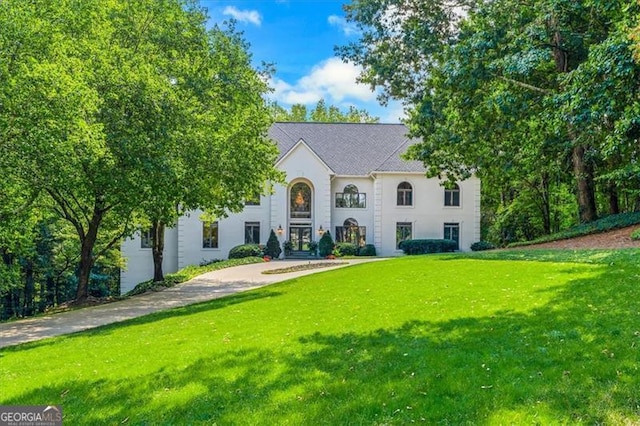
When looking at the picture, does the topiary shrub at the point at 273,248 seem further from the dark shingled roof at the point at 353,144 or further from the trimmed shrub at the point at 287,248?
the dark shingled roof at the point at 353,144

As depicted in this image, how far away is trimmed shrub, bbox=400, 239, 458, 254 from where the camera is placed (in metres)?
31.8

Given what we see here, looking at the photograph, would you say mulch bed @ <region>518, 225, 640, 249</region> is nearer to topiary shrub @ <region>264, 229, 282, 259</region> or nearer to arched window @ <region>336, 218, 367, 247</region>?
arched window @ <region>336, 218, 367, 247</region>

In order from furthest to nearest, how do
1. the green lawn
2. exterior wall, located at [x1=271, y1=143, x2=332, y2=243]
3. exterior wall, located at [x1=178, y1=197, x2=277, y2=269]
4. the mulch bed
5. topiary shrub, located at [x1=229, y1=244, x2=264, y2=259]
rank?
exterior wall, located at [x1=271, y1=143, x2=332, y2=243]
exterior wall, located at [x1=178, y1=197, x2=277, y2=269]
topiary shrub, located at [x1=229, y1=244, x2=264, y2=259]
the mulch bed
the green lawn

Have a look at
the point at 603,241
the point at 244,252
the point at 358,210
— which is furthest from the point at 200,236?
the point at 603,241

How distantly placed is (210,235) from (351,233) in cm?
1019

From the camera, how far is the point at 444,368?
5.31 meters

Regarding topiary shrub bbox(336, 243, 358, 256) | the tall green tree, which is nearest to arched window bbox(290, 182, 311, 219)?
topiary shrub bbox(336, 243, 358, 256)

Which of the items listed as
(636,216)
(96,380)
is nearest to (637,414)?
(96,380)

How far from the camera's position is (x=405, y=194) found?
3391 centimetres

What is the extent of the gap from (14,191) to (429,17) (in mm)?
17484

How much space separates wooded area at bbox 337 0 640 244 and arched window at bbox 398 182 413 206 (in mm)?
8361

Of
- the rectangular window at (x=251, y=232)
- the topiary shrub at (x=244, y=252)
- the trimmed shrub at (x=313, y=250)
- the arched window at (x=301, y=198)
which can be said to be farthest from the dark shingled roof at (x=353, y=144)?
the topiary shrub at (x=244, y=252)

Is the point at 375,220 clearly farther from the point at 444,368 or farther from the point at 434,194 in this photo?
the point at 444,368

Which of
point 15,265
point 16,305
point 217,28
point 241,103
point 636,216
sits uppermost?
point 217,28
